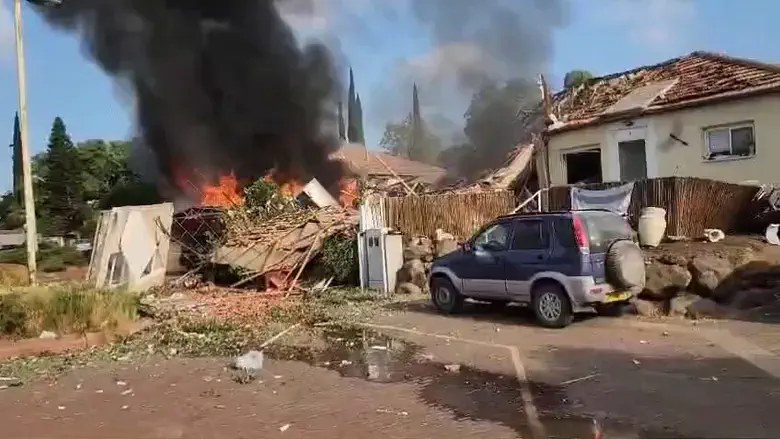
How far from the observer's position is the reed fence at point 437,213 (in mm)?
16969

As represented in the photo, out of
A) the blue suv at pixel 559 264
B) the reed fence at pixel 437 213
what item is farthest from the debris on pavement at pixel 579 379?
the reed fence at pixel 437 213

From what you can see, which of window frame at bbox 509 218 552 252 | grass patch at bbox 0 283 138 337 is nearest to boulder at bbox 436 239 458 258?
window frame at bbox 509 218 552 252

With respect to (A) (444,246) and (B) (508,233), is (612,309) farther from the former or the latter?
(A) (444,246)

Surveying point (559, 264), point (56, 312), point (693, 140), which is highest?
point (693, 140)

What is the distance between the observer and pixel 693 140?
1766cm

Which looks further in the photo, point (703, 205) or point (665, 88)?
point (665, 88)

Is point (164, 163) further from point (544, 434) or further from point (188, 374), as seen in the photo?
point (544, 434)

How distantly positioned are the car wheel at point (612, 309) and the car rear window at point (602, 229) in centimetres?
129

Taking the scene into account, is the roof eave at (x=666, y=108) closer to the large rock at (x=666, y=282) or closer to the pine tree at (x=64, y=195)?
the large rock at (x=666, y=282)

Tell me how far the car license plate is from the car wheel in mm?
835

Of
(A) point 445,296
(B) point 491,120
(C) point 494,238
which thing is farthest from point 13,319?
(B) point 491,120

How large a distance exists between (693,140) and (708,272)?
24.3 ft

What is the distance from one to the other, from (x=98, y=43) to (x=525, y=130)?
2047cm

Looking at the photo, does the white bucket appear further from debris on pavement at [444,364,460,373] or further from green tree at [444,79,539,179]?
green tree at [444,79,539,179]
